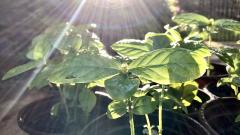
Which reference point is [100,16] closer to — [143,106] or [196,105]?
[196,105]

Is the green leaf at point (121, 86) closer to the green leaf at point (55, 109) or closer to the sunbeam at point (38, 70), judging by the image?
the sunbeam at point (38, 70)

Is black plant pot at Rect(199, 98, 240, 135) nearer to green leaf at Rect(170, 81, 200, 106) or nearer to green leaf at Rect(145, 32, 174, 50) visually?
green leaf at Rect(170, 81, 200, 106)

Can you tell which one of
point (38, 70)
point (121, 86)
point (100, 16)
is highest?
point (121, 86)

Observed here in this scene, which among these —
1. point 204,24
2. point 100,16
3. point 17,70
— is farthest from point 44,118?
point 100,16

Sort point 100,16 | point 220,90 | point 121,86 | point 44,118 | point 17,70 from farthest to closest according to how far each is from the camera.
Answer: point 100,16 < point 220,90 < point 44,118 < point 17,70 < point 121,86

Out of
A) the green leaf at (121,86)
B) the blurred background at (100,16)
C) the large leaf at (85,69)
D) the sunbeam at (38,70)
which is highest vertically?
the large leaf at (85,69)

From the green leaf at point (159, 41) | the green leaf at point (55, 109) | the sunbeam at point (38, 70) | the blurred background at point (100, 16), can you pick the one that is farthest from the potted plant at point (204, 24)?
the blurred background at point (100, 16)
